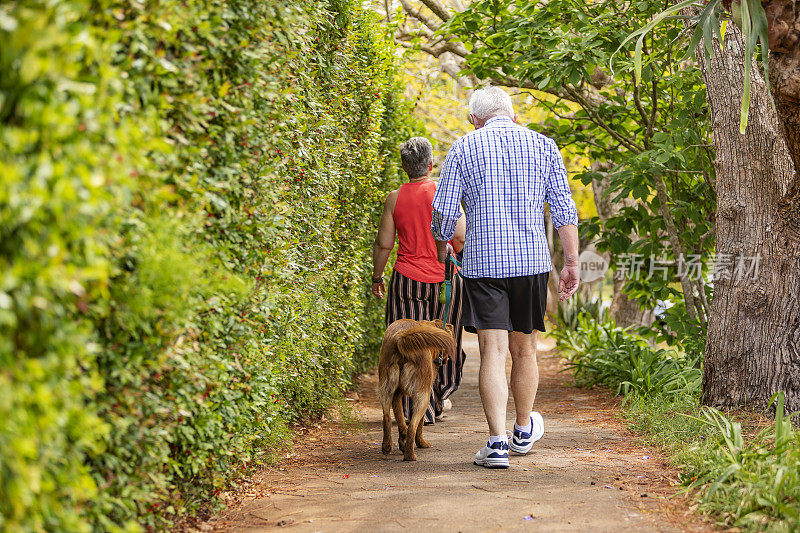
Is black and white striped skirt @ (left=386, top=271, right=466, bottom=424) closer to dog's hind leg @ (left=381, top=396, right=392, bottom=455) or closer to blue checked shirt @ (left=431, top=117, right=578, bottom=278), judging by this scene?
dog's hind leg @ (left=381, top=396, right=392, bottom=455)

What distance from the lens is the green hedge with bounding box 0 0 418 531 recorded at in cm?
198

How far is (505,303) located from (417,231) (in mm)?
1422

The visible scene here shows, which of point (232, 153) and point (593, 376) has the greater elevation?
point (232, 153)

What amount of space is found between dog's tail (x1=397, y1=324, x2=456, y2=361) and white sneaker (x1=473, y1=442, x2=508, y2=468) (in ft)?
2.28

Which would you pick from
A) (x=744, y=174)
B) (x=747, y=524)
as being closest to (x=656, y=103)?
(x=744, y=174)

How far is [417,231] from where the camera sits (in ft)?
20.0

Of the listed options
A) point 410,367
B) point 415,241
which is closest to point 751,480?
point 410,367

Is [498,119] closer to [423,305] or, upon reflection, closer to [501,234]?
[501,234]

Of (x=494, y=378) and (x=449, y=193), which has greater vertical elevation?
(x=449, y=193)

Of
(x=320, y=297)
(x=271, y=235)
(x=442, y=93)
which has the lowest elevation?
(x=320, y=297)

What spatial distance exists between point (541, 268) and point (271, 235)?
6.38 ft

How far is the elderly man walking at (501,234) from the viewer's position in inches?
191

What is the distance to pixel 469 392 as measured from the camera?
8758mm

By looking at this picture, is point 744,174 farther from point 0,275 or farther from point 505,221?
point 0,275
